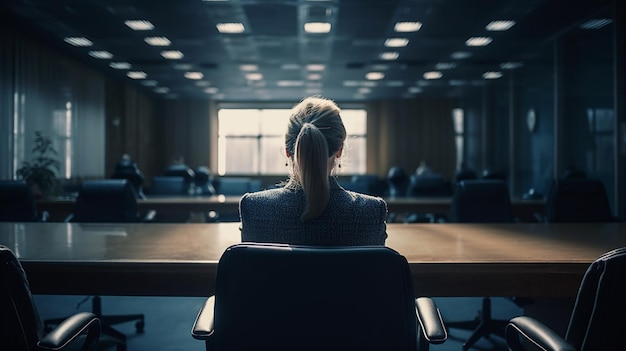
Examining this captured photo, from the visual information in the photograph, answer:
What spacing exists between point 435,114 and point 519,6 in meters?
9.23

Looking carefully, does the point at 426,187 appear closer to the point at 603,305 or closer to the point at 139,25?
the point at 603,305

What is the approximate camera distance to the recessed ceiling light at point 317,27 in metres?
7.88

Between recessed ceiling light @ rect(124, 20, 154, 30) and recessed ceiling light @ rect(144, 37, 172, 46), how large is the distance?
596mm

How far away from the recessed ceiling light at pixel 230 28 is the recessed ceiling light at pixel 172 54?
1.78 m

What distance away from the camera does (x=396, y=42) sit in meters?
8.94

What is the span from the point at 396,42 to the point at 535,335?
27.1ft

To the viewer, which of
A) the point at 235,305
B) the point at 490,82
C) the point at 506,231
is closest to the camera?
the point at 235,305

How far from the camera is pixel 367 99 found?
639 inches

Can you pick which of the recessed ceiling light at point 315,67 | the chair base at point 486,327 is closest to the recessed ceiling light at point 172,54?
the recessed ceiling light at point 315,67

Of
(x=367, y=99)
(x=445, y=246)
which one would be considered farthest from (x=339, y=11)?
(x=367, y=99)

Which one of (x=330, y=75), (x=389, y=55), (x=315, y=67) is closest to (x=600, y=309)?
(x=389, y=55)

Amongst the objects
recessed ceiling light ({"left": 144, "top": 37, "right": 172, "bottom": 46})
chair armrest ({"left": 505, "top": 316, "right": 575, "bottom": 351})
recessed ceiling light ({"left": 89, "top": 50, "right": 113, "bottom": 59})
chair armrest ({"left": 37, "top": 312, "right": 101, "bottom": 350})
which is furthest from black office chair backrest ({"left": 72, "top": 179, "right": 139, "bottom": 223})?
recessed ceiling light ({"left": 89, "top": 50, "right": 113, "bottom": 59})

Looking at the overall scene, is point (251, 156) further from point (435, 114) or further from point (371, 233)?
point (371, 233)

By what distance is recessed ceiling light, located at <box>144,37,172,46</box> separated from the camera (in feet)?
28.6
